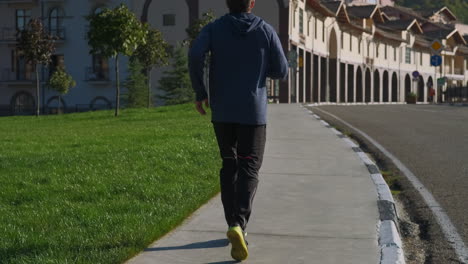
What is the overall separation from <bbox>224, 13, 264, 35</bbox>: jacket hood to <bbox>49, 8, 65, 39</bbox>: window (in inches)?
1978

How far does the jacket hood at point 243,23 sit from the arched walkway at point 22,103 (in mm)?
51694

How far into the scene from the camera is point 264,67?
5.45 metres

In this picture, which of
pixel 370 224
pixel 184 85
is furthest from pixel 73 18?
pixel 370 224

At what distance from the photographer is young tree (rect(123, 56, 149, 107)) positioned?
155 ft

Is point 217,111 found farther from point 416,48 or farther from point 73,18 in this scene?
point 416,48

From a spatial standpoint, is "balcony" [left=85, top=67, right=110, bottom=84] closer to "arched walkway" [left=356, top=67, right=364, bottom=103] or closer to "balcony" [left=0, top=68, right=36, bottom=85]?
"balcony" [left=0, top=68, right=36, bottom=85]

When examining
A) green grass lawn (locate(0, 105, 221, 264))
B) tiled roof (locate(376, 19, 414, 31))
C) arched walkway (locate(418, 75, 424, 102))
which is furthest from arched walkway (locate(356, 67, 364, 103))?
green grass lawn (locate(0, 105, 221, 264))

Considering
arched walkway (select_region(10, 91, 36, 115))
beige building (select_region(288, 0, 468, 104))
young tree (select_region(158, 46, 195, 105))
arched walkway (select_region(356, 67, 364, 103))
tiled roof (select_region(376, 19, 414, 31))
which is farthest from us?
tiled roof (select_region(376, 19, 414, 31))

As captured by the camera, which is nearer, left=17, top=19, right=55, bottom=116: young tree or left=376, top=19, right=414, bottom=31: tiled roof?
left=17, top=19, right=55, bottom=116: young tree

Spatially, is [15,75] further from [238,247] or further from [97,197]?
[238,247]

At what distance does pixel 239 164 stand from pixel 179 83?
42.2 metres

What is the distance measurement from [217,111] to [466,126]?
1527 centimetres

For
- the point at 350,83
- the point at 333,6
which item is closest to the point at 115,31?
the point at 333,6

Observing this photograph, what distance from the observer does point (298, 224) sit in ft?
20.3
